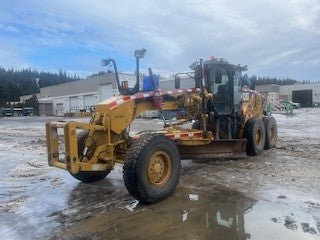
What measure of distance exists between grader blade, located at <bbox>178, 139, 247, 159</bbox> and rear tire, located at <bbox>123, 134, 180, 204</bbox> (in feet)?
5.88

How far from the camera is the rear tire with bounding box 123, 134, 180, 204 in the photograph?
19.7 feet

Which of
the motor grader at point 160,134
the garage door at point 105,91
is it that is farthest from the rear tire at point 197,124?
the garage door at point 105,91

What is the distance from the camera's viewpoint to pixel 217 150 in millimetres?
9375

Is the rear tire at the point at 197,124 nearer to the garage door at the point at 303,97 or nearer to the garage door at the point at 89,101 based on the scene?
the garage door at the point at 89,101

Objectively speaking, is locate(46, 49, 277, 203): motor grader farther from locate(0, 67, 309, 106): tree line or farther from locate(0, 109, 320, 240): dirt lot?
locate(0, 67, 309, 106): tree line

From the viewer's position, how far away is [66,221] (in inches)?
220

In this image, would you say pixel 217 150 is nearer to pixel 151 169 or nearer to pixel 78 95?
pixel 151 169

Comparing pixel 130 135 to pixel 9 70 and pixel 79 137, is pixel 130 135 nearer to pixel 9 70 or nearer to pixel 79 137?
pixel 79 137

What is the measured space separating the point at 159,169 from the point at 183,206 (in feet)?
2.43

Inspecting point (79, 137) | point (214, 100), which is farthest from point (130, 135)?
point (214, 100)

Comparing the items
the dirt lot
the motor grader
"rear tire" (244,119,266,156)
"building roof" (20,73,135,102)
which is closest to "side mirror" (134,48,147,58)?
the motor grader

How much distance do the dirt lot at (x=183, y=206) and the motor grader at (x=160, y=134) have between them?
41cm

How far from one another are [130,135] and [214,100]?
10.9ft

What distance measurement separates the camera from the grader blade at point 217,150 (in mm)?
8852
